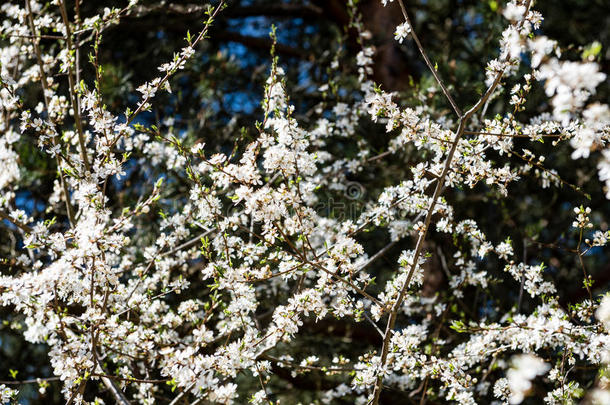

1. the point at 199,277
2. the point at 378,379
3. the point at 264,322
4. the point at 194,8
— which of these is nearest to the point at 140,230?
the point at 199,277

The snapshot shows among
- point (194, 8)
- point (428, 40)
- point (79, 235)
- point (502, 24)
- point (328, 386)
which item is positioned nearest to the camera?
point (79, 235)

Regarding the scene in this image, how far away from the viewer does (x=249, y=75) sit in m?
4.86

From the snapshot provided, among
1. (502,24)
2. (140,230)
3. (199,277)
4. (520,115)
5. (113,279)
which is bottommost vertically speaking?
(113,279)

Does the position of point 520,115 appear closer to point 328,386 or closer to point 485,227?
point 485,227

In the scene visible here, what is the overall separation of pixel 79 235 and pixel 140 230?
5.66 feet

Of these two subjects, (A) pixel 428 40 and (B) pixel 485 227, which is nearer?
(B) pixel 485 227

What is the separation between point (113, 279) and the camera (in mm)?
2039

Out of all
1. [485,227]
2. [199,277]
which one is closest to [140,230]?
[199,277]

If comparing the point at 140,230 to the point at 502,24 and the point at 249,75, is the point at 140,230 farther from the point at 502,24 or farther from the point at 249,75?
the point at 502,24

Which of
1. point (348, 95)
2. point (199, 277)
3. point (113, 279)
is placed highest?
point (348, 95)

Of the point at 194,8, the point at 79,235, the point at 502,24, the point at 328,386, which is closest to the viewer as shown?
the point at 79,235

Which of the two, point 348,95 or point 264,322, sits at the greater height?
point 348,95

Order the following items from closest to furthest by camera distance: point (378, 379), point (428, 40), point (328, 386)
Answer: point (378, 379)
point (328, 386)
point (428, 40)

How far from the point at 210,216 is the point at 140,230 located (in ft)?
5.46
